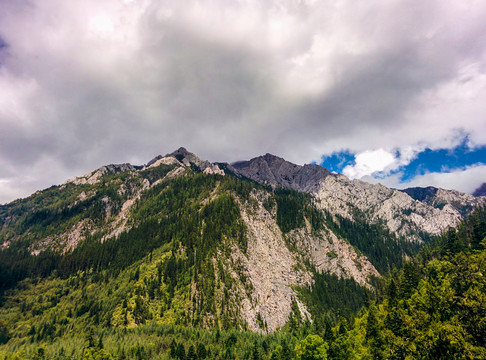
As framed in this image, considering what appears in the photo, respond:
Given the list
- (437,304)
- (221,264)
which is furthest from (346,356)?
(221,264)

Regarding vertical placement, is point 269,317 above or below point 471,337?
below

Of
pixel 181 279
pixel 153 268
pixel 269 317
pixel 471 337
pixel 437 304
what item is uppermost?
pixel 153 268

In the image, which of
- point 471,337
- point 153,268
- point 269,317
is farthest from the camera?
point 153,268

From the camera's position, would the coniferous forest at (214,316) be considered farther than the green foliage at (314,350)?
No

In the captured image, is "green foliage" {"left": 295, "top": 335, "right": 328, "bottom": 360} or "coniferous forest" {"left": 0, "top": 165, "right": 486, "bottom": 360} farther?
"green foliage" {"left": 295, "top": 335, "right": 328, "bottom": 360}

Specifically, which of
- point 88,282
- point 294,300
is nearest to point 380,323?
point 294,300

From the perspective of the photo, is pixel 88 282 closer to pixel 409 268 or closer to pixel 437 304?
pixel 409 268

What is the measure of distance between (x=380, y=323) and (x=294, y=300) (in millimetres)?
130016

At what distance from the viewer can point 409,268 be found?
270ft

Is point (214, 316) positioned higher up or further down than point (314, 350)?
higher up

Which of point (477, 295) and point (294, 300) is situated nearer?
point (477, 295)

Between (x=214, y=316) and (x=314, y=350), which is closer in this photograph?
(x=314, y=350)

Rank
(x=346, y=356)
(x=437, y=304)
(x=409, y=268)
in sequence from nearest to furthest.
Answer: (x=437, y=304), (x=346, y=356), (x=409, y=268)

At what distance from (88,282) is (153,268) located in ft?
191
